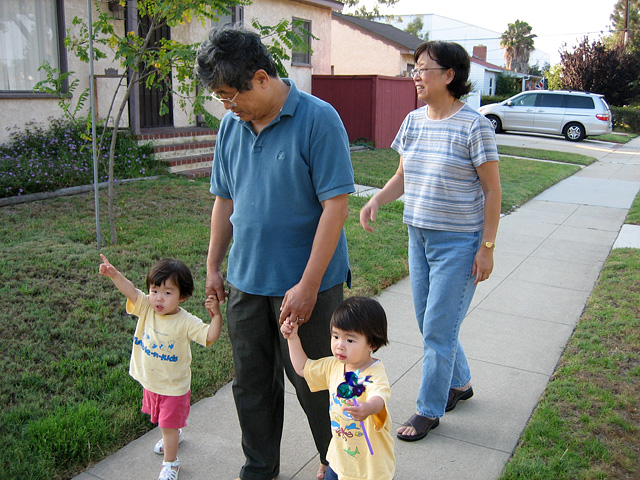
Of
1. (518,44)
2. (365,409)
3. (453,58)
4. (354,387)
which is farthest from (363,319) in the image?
(518,44)

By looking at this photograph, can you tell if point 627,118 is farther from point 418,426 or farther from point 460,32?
point 460,32

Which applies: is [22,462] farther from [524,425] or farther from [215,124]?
[215,124]

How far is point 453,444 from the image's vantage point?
10.7 feet

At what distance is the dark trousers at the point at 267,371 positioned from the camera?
254cm

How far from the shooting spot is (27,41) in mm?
9344

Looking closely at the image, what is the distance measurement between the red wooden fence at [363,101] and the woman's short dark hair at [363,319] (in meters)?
14.2

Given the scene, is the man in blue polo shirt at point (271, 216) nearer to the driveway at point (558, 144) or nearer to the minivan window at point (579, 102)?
the driveway at point (558, 144)

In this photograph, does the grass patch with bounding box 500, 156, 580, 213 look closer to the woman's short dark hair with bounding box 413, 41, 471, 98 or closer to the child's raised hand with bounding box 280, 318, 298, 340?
the woman's short dark hair with bounding box 413, 41, 471, 98

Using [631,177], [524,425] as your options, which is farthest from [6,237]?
[631,177]

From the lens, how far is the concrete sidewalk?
3039 mm

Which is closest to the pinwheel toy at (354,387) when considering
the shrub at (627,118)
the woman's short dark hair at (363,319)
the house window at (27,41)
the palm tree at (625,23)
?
the woman's short dark hair at (363,319)

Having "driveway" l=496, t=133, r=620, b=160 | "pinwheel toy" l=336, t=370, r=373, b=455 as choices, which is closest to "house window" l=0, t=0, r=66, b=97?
"pinwheel toy" l=336, t=370, r=373, b=455

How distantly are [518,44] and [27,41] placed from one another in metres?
68.9

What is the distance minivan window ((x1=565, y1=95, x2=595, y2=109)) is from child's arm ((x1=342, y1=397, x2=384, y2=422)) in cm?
2321
